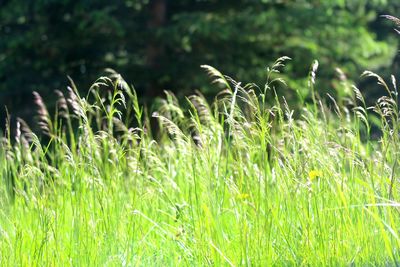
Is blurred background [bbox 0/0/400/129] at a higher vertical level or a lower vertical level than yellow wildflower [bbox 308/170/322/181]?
lower

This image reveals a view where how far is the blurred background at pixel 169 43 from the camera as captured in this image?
426 inches

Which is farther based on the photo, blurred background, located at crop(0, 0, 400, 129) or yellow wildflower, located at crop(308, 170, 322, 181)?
blurred background, located at crop(0, 0, 400, 129)

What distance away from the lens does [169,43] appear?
11.2 m

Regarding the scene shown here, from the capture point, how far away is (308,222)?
10.2 ft

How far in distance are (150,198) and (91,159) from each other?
57 centimetres

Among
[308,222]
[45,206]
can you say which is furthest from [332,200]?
[45,206]

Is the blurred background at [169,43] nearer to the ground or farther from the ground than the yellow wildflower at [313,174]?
nearer to the ground

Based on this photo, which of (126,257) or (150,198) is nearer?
(126,257)

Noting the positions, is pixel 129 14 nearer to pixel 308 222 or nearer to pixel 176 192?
pixel 176 192

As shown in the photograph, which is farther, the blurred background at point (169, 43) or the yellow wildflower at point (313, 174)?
the blurred background at point (169, 43)

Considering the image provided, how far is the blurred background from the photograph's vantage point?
1083 centimetres

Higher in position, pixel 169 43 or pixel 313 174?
pixel 313 174

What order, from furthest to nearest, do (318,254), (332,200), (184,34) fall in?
(184,34) < (332,200) < (318,254)

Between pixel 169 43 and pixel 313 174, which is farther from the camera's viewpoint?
pixel 169 43
